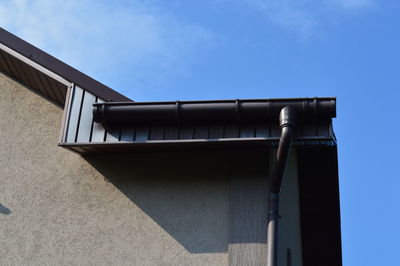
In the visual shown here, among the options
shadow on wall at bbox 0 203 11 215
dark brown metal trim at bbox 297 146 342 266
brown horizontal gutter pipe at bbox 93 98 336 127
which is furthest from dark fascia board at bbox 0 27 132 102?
dark brown metal trim at bbox 297 146 342 266

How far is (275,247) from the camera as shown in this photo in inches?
207

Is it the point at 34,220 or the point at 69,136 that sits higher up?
the point at 69,136

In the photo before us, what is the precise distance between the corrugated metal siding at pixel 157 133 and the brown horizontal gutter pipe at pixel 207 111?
7cm

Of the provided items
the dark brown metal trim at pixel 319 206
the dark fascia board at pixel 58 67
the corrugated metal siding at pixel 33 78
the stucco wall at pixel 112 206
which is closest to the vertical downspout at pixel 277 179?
the stucco wall at pixel 112 206

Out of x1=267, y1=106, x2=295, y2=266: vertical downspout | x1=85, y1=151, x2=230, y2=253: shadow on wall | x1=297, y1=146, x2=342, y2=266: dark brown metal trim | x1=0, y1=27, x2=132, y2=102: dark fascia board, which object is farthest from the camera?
x1=297, y1=146, x2=342, y2=266: dark brown metal trim

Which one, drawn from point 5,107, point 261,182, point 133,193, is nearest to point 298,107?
point 261,182

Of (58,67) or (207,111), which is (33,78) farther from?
(207,111)

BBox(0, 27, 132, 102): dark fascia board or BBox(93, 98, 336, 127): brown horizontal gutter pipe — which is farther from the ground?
BBox(0, 27, 132, 102): dark fascia board

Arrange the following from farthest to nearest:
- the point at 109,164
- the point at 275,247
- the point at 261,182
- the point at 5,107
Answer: the point at 5,107 < the point at 109,164 < the point at 261,182 < the point at 275,247

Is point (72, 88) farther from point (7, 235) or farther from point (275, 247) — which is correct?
point (275, 247)

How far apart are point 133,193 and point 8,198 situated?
4.19ft

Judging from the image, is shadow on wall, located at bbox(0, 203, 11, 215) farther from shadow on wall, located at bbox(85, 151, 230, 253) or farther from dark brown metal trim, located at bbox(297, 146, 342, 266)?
dark brown metal trim, located at bbox(297, 146, 342, 266)

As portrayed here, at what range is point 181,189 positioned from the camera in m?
5.79

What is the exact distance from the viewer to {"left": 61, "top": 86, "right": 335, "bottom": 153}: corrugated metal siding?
543 centimetres
